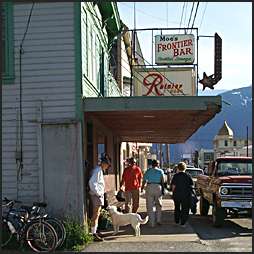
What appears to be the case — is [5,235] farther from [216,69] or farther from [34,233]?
[216,69]

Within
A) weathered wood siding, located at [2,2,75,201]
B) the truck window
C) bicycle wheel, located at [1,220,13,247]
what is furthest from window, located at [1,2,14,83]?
the truck window

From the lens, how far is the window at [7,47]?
463 inches

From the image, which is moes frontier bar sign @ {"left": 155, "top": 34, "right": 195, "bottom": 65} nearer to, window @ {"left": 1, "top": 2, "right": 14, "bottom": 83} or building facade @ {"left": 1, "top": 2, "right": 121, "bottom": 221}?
building facade @ {"left": 1, "top": 2, "right": 121, "bottom": 221}

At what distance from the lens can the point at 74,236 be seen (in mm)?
11070

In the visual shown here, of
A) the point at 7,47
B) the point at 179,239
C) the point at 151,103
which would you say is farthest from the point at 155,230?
the point at 7,47

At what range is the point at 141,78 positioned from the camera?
18.9 m

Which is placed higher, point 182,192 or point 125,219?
point 182,192

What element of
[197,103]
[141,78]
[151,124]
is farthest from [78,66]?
[141,78]

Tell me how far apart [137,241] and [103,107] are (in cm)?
287

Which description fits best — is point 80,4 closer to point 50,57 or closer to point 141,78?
point 50,57

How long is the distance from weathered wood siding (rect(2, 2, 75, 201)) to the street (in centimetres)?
200

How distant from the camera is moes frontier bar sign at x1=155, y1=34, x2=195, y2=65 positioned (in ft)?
62.7

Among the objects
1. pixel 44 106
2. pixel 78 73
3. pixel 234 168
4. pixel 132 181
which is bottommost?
pixel 132 181

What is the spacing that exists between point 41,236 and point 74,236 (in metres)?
0.81
